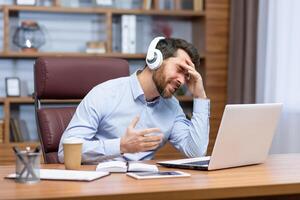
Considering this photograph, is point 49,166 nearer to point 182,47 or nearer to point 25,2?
point 182,47

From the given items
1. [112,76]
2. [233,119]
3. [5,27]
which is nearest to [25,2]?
[5,27]

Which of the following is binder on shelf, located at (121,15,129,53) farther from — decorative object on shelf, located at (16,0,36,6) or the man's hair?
the man's hair

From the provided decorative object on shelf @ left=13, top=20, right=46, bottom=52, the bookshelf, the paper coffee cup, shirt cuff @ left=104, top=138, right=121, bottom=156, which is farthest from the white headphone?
decorative object on shelf @ left=13, top=20, right=46, bottom=52

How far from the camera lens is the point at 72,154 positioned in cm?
170

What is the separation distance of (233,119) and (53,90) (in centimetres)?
100

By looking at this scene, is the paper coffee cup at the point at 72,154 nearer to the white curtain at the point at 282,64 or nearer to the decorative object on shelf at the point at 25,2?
the white curtain at the point at 282,64

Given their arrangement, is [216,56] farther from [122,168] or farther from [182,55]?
[122,168]

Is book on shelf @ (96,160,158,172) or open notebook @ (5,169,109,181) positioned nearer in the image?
open notebook @ (5,169,109,181)

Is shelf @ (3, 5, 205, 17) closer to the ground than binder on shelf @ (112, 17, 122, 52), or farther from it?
farther from it

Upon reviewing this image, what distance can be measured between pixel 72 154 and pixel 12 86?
2.38 metres

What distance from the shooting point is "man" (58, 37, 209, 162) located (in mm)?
2090

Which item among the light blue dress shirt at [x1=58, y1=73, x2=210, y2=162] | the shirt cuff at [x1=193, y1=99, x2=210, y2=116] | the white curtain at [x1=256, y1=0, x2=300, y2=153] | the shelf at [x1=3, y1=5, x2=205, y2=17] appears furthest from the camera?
the shelf at [x1=3, y1=5, x2=205, y2=17]

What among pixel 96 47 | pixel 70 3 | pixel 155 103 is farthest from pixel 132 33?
pixel 155 103

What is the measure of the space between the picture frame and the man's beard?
202 centimetres
